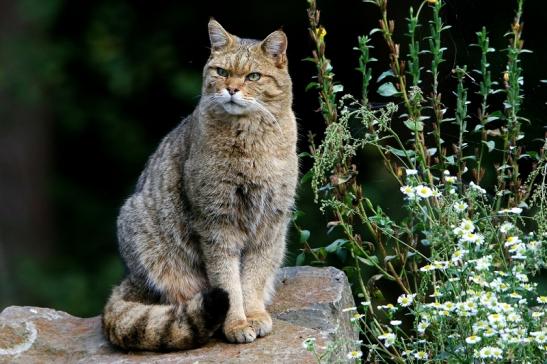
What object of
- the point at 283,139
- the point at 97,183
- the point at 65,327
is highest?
the point at 283,139

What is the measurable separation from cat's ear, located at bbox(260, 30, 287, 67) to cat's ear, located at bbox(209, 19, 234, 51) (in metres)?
0.16

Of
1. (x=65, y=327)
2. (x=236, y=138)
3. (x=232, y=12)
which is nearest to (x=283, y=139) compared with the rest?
(x=236, y=138)

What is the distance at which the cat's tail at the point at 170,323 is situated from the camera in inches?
180

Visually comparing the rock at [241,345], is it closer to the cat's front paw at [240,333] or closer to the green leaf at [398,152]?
the cat's front paw at [240,333]

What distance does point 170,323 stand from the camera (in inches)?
183

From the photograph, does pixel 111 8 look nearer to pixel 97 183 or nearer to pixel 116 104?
pixel 116 104

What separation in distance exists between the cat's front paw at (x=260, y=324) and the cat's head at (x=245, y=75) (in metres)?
0.87

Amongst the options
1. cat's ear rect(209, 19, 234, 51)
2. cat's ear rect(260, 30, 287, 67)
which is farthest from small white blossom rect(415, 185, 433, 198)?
cat's ear rect(209, 19, 234, 51)

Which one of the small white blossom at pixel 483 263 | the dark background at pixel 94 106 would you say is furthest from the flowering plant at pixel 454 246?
the dark background at pixel 94 106

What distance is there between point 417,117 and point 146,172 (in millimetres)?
1359

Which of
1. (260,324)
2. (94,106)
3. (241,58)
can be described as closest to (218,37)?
(241,58)

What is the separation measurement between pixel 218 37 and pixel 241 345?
1.36 m

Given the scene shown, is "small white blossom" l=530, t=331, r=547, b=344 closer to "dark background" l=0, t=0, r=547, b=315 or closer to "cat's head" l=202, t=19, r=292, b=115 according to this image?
"cat's head" l=202, t=19, r=292, b=115

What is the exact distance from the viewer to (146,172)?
5434 millimetres
